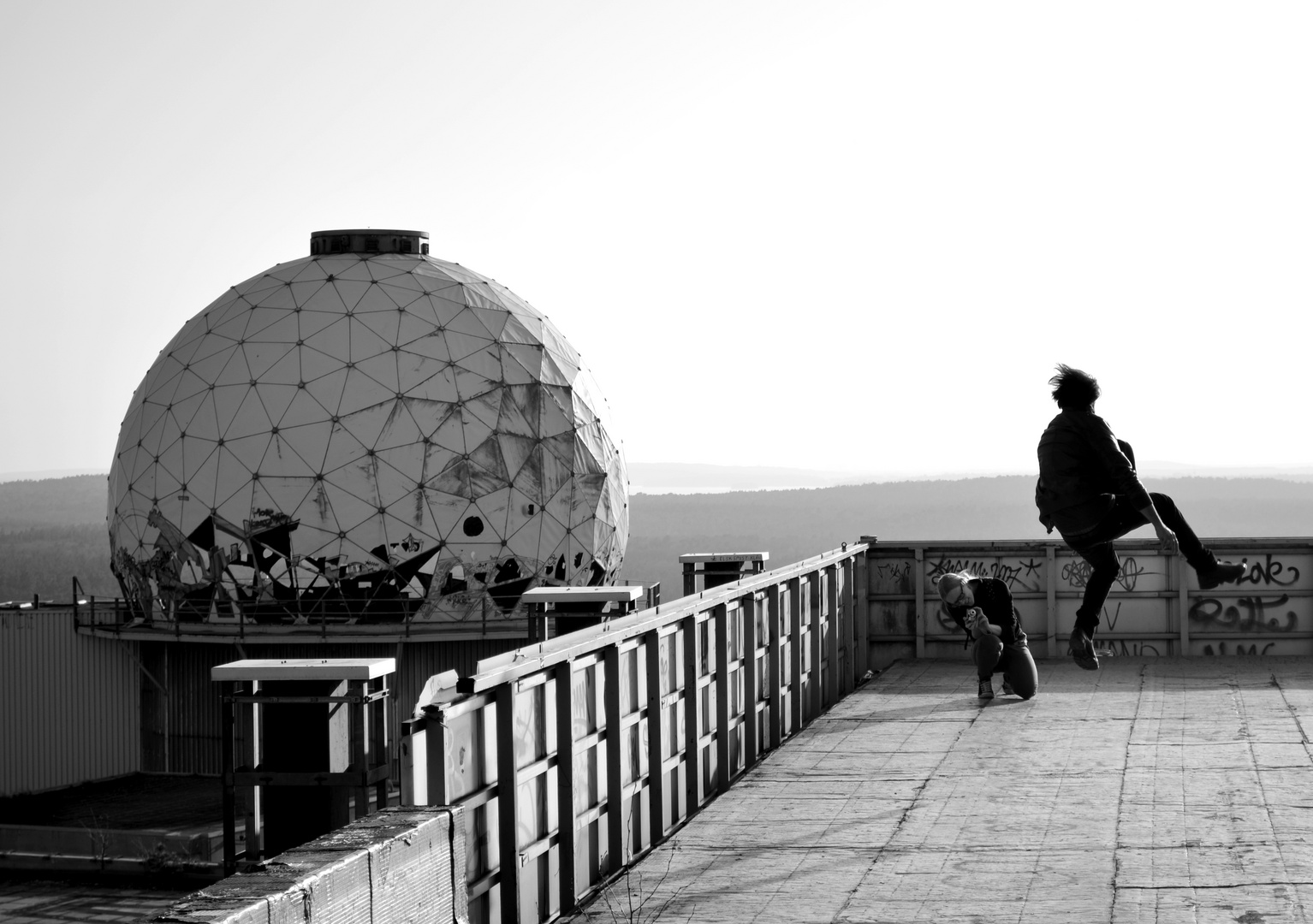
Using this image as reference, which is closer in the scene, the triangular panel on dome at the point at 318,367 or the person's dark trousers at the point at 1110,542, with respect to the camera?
the person's dark trousers at the point at 1110,542

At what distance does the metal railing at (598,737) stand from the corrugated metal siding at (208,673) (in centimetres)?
2013

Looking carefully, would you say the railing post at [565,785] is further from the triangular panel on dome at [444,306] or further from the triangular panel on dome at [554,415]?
the triangular panel on dome at [444,306]

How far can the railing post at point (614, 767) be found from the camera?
9.50 meters

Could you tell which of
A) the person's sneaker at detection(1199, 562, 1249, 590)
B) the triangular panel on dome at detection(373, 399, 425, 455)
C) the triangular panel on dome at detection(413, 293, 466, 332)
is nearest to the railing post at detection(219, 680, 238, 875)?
the person's sneaker at detection(1199, 562, 1249, 590)

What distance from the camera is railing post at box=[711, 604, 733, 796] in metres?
12.2

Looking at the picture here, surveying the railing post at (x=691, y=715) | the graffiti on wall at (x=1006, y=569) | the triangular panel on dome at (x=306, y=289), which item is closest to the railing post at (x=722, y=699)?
the railing post at (x=691, y=715)

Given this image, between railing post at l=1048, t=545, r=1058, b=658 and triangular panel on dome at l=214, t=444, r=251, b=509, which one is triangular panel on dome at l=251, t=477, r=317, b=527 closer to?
triangular panel on dome at l=214, t=444, r=251, b=509

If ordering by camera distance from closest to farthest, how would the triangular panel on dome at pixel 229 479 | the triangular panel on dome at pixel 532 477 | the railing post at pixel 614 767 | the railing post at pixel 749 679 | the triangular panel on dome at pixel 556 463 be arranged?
the railing post at pixel 614 767 → the railing post at pixel 749 679 → the triangular panel on dome at pixel 229 479 → the triangular panel on dome at pixel 532 477 → the triangular panel on dome at pixel 556 463

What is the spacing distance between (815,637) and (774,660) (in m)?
2.43

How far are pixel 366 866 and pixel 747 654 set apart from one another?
8642 millimetres

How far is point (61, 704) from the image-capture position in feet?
123

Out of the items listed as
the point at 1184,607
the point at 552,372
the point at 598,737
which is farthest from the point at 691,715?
the point at 552,372

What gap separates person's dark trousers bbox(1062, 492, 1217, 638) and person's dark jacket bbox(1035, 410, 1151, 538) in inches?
2.8

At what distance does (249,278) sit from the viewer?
124 ft
